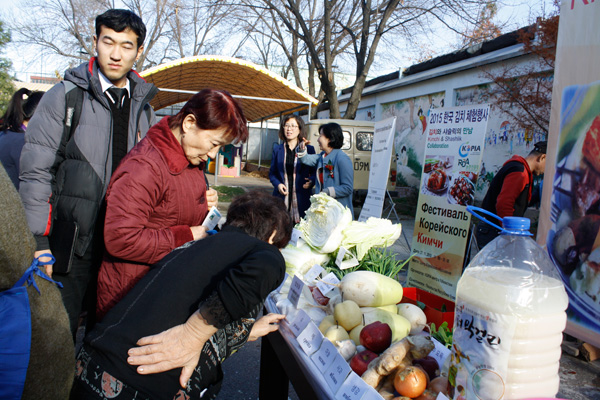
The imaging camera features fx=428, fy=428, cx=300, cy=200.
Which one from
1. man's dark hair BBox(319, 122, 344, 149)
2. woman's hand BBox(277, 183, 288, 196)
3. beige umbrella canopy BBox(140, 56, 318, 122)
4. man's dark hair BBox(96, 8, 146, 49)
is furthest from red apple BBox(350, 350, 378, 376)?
beige umbrella canopy BBox(140, 56, 318, 122)

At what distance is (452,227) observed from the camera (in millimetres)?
3920

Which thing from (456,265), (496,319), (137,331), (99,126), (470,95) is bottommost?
(456,265)

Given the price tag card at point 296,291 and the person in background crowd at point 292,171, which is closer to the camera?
the price tag card at point 296,291

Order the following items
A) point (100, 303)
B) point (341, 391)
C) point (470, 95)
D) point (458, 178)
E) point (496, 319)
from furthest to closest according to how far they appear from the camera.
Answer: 1. point (470, 95)
2. point (458, 178)
3. point (100, 303)
4. point (341, 391)
5. point (496, 319)

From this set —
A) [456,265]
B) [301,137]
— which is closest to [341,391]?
[456,265]

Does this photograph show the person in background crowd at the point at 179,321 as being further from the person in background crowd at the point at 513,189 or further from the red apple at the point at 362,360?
the person in background crowd at the point at 513,189

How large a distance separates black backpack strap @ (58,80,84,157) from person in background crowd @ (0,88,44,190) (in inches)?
46.6

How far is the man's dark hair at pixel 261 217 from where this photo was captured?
169cm

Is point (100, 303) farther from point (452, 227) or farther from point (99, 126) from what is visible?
point (452, 227)

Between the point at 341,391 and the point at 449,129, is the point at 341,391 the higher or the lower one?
the lower one

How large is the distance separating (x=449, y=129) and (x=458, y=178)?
472 mm

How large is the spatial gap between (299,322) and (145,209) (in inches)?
31.0

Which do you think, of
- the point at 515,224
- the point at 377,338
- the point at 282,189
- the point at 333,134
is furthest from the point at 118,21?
the point at 282,189

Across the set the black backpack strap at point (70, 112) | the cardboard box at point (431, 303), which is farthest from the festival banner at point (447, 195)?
the black backpack strap at point (70, 112)
